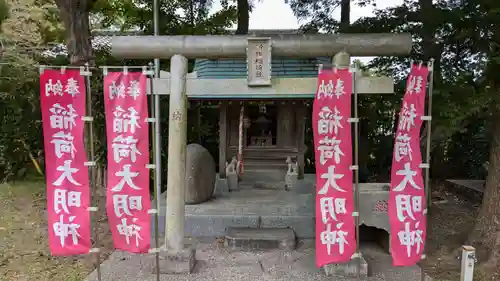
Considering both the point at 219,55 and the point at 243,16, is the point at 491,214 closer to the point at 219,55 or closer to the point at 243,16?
the point at 219,55

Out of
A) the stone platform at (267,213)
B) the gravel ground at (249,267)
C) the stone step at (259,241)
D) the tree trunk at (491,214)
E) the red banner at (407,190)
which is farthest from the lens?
the stone step at (259,241)

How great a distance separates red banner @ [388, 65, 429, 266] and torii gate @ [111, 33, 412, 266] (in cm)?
58

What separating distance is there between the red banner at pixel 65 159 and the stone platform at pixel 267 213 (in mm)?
2304

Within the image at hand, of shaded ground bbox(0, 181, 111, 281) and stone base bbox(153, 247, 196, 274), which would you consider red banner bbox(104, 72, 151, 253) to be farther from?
shaded ground bbox(0, 181, 111, 281)

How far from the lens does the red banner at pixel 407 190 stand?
4.56m

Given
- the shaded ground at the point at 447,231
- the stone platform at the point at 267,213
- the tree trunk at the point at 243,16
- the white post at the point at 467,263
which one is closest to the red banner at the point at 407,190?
the white post at the point at 467,263

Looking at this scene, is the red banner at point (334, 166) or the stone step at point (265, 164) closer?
the red banner at point (334, 166)

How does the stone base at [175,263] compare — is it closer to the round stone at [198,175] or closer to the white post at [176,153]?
the white post at [176,153]

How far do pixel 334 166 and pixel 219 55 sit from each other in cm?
216

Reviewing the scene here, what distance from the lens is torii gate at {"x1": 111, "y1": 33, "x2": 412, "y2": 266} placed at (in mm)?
5105

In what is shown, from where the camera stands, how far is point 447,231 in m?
7.29

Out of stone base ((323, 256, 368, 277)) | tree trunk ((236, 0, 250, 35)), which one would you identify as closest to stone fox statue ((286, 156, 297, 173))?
stone base ((323, 256, 368, 277))

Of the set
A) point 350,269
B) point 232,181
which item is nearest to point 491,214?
point 350,269

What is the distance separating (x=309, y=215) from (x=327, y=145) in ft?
8.49
